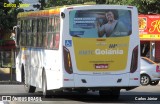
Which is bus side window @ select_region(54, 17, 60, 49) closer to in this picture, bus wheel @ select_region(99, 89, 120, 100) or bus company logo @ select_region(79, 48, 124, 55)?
Answer: bus company logo @ select_region(79, 48, 124, 55)

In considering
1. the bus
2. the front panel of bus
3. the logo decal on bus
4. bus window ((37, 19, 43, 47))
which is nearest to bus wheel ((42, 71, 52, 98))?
the bus

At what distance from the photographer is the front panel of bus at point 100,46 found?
1892cm

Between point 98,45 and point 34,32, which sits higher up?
point 34,32

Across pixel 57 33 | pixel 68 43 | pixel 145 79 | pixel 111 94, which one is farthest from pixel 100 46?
pixel 145 79

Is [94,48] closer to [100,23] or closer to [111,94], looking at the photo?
[100,23]

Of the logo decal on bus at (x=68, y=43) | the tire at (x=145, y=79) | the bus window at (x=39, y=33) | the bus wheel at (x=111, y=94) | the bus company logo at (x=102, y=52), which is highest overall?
the bus window at (x=39, y=33)

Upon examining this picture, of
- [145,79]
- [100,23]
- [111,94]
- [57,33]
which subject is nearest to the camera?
[100,23]

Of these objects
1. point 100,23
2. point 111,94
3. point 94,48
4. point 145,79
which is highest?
point 100,23

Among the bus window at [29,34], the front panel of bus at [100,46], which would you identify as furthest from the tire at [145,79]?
the front panel of bus at [100,46]

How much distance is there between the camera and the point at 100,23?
63.3ft

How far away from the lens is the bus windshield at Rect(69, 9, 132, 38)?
62.4ft

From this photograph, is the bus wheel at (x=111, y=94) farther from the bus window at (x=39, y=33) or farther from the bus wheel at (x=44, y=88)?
the bus window at (x=39, y=33)

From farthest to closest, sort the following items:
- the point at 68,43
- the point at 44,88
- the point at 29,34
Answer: the point at 29,34
the point at 44,88
the point at 68,43

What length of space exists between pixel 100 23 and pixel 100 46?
757 mm
